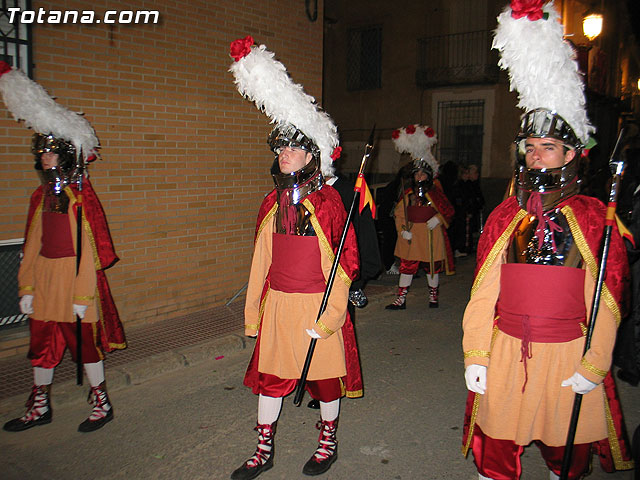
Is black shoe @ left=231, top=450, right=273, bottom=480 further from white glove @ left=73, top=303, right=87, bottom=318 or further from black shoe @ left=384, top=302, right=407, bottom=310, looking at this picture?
black shoe @ left=384, top=302, right=407, bottom=310

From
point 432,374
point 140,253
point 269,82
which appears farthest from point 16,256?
point 432,374

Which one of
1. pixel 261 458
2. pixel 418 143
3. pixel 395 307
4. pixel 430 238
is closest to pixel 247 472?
pixel 261 458

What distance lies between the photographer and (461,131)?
18281 millimetres

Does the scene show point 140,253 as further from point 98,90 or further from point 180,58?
point 180,58

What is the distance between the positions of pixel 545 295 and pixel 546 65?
115cm

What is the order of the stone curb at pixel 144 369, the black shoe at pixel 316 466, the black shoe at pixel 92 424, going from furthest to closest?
the stone curb at pixel 144 369 → the black shoe at pixel 92 424 → the black shoe at pixel 316 466

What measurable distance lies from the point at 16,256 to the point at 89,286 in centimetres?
192

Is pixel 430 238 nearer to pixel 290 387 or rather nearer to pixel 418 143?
pixel 418 143

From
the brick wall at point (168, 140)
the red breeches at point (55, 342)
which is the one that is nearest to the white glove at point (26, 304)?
the red breeches at point (55, 342)

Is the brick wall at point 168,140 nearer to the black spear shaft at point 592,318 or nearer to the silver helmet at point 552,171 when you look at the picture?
the silver helmet at point 552,171

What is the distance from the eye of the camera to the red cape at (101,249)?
414 cm

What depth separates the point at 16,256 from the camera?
545cm

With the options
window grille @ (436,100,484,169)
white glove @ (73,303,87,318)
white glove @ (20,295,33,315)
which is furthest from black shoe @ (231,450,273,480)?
window grille @ (436,100,484,169)

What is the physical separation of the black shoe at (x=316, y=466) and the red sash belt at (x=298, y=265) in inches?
45.5
